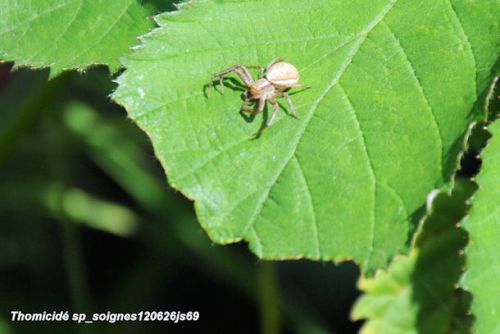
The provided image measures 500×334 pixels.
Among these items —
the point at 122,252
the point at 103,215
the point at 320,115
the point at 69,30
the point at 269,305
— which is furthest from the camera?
the point at 122,252

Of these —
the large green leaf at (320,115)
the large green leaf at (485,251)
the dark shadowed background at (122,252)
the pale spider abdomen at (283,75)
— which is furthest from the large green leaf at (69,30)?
the dark shadowed background at (122,252)

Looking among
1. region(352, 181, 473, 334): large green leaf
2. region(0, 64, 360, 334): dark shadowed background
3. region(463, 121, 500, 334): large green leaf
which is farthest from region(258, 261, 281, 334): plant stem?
region(463, 121, 500, 334): large green leaf

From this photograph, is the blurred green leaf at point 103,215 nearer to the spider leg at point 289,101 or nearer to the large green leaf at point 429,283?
the large green leaf at point 429,283

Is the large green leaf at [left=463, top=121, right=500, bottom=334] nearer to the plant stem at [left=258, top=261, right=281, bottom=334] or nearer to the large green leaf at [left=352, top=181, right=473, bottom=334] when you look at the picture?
the large green leaf at [left=352, top=181, right=473, bottom=334]

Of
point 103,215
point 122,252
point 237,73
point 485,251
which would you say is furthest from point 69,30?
point 122,252

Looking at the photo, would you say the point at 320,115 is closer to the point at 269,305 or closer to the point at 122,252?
the point at 269,305

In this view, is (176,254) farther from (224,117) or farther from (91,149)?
(224,117)

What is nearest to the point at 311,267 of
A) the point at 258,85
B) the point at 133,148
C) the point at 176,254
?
the point at 176,254

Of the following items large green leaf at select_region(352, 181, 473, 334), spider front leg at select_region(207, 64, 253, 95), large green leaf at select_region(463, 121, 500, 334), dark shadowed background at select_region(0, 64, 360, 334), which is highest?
spider front leg at select_region(207, 64, 253, 95)
